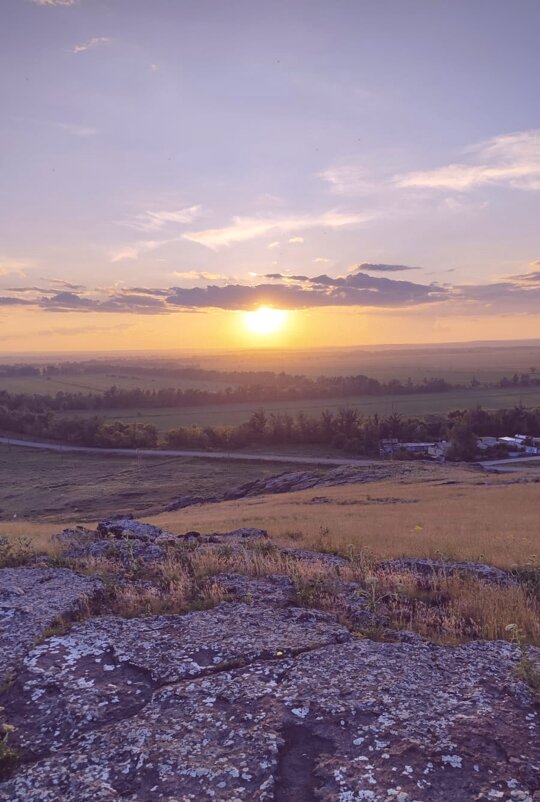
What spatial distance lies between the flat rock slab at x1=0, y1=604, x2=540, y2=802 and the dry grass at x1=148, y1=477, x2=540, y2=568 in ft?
20.1

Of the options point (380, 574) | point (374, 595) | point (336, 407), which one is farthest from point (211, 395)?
point (374, 595)

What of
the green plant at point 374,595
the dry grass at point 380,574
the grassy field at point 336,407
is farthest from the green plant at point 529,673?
the grassy field at point 336,407

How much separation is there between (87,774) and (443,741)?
284cm

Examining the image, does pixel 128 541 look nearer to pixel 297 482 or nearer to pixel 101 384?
pixel 297 482

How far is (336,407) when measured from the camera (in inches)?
3492

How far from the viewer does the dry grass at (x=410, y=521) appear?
13.7m

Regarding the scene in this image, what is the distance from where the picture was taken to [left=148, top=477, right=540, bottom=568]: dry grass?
44.9 ft

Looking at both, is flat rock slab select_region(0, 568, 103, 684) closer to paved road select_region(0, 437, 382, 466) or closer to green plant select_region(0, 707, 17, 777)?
green plant select_region(0, 707, 17, 777)

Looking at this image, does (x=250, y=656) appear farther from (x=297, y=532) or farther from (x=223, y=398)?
(x=223, y=398)

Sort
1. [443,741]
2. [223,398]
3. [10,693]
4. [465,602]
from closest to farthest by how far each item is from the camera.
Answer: [443,741] → [10,693] → [465,602] → [223,398]

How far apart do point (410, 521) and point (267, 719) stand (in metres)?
17.4

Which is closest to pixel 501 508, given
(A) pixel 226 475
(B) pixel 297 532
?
(B) pixel 297 532

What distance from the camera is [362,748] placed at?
15.6 feet

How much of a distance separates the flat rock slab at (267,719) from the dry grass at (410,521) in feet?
20.1
